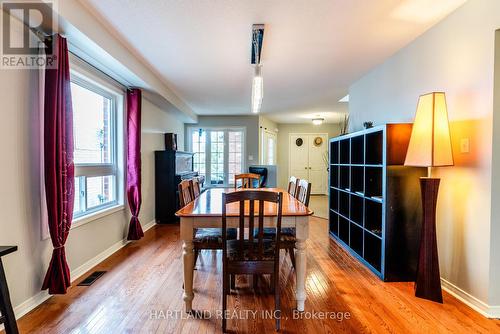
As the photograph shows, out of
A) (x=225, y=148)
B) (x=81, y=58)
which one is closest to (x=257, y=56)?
(x=81, y=58)

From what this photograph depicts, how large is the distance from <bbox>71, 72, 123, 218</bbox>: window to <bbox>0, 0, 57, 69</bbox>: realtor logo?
505 millimetres

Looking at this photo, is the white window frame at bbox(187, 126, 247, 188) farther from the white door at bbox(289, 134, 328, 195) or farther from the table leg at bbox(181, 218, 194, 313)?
the table leg at bbox(181, 218, 194, 313)

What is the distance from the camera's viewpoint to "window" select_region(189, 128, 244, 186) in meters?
7.25

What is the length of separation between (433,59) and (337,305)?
233 cm

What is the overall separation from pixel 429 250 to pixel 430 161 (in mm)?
723

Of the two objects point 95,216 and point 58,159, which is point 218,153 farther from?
point 58,159

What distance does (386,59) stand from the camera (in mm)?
3211

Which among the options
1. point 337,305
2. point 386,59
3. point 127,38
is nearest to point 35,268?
point 127,38

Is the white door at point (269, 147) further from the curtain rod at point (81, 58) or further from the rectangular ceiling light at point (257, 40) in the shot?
the rectangular ceiling light at point (257, 40)

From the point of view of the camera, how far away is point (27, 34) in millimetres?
2049

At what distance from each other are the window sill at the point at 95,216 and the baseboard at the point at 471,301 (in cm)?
343

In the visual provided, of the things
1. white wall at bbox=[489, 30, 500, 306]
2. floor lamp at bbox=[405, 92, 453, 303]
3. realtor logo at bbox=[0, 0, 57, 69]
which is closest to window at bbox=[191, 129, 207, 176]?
realtor logo at bbox=[0, 0, 57, 69]

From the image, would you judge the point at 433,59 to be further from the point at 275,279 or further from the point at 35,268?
the point at 35,268

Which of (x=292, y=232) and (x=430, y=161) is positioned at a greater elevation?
(x=430, y=161)
